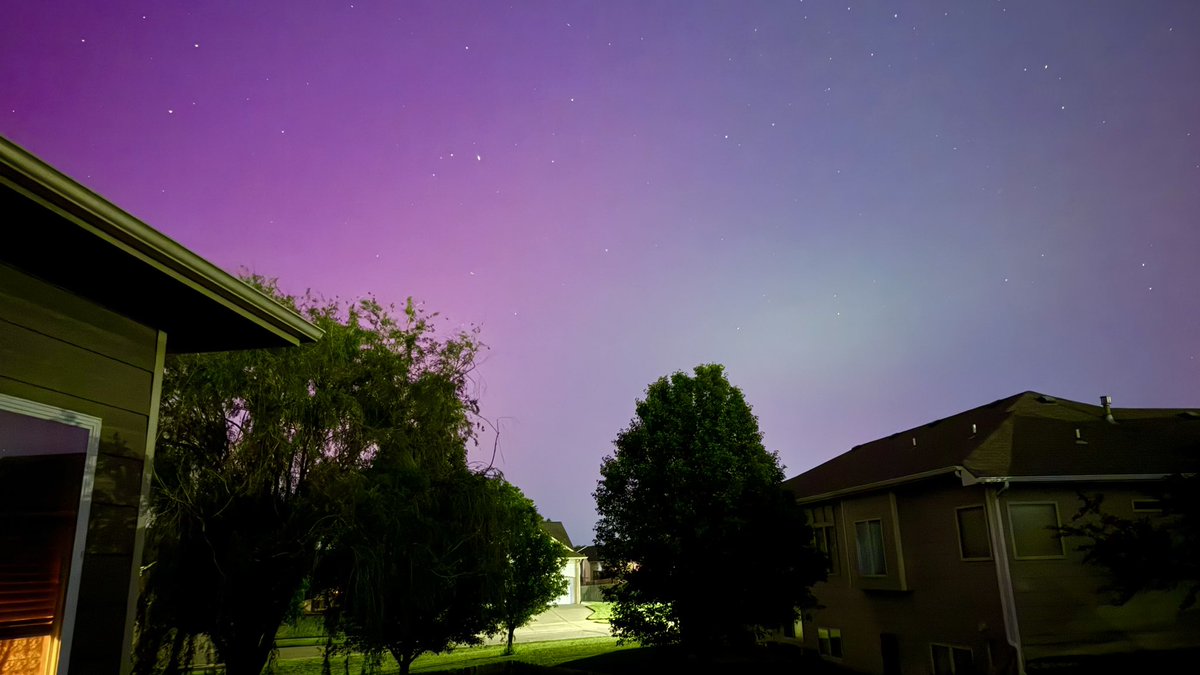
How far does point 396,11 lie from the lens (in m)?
12.4

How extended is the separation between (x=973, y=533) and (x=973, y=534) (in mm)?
22

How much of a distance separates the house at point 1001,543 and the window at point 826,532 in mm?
437

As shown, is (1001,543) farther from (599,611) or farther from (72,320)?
(599,611)

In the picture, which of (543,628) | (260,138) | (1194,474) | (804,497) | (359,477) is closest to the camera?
(359,477)

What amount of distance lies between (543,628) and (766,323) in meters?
27.8

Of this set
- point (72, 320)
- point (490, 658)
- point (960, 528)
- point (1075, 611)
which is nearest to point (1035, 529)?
point (960, 528)

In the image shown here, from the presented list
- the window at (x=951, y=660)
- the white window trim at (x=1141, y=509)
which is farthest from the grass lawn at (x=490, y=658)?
the white window trim at (x=1141, y=509)

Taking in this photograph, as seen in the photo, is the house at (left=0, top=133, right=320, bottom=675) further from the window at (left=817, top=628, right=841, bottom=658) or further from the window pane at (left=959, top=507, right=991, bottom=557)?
the window at (left=817, top=628, right=841, bottom=658)

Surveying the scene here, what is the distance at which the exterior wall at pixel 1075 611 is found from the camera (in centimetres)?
1420

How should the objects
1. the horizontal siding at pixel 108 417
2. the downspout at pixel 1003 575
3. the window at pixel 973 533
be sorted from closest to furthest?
the horizontal siding at pixel 108 417, the downspout at pixel 1003 575, the window at pixel 973 533

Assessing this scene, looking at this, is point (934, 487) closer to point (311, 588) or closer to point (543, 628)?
point (311, 588)

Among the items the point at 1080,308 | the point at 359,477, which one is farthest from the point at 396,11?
the point at 1080,308

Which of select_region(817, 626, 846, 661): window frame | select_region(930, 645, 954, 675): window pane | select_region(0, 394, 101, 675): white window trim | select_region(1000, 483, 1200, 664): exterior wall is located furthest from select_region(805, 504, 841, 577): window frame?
select_region(0, 394, 101, 675): white window trim

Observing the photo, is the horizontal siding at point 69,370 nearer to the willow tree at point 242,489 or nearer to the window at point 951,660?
the willow tree at point 242,489
